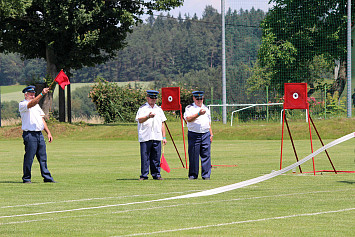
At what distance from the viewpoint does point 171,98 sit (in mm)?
19688

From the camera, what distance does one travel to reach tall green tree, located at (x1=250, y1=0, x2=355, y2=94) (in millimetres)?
48844

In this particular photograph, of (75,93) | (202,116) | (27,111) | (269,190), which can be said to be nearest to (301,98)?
(202,116)

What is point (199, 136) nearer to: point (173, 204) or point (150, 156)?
point (150, 156)

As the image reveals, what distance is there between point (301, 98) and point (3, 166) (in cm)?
939

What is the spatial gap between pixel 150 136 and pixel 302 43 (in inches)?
1422

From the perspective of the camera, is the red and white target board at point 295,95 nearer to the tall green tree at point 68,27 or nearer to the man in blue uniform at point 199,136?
the man in blue uniform at point 199,136

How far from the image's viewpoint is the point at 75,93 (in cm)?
12412

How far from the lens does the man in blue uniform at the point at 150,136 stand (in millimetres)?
15648

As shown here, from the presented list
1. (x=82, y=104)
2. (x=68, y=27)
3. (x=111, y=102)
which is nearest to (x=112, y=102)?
(x=111, y=102)

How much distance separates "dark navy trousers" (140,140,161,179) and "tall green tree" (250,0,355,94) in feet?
107

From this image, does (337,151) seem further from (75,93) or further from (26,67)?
(26,67)

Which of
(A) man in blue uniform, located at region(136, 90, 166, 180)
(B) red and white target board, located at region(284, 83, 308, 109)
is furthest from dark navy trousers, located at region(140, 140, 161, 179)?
(B) red and white target board, located at region(284, 83, 308, 109)

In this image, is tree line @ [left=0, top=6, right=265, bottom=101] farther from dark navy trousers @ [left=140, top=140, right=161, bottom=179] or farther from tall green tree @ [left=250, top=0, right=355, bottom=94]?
dark navy trousers @ [left=140, top=140, right=161, bottom=179]

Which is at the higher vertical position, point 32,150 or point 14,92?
point 32,150
